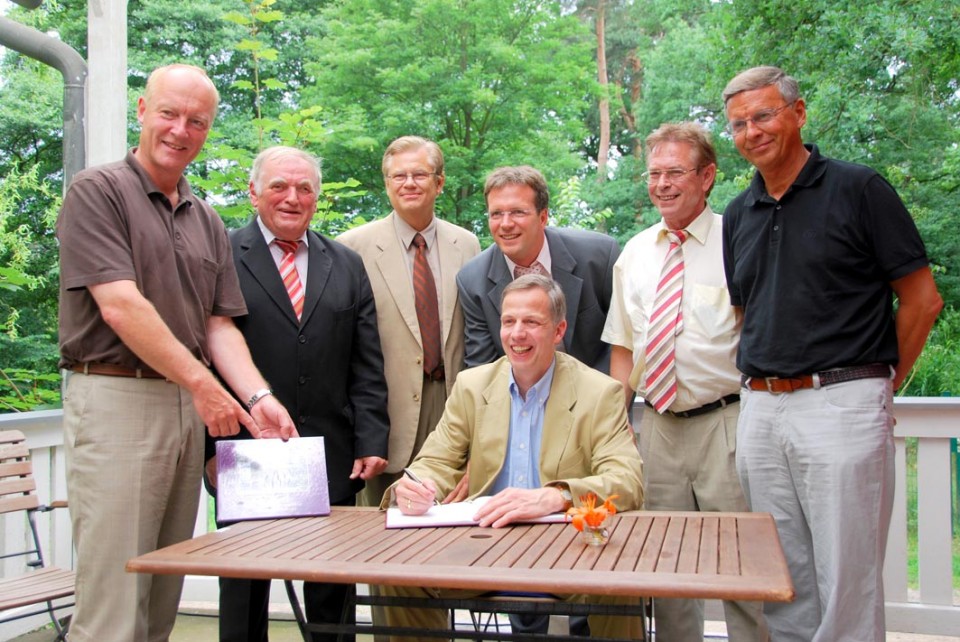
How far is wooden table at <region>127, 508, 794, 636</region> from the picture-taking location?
1861 mm

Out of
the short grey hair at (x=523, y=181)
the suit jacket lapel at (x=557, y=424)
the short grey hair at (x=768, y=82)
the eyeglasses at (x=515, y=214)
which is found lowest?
the suit jacket lapel at (x=557, y=424)

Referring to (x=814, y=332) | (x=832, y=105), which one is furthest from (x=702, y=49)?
(x=814, y=332)

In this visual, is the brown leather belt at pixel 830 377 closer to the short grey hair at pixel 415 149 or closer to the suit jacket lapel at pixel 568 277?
the suit jacket lapel at pixel 568 277

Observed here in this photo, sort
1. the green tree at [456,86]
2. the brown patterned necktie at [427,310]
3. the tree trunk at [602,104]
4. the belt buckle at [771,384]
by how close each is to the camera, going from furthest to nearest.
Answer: the tree trunk at [602,104] → the green tree at [456,86] → the brown patterned necktie at [427,310] → the belt buckle at [771,384]

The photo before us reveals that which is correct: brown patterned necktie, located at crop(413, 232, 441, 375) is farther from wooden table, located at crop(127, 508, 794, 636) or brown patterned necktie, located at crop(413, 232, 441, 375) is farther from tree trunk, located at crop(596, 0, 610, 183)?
tree trunk, located at crop(596, 0, 610, 183)

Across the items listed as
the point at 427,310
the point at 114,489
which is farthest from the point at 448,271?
the point at 114,489

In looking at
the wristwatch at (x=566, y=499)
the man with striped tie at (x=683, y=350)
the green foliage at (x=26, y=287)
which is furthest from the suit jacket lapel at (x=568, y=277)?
the green foliage at (x=26, y=287)

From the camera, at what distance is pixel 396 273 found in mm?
3449

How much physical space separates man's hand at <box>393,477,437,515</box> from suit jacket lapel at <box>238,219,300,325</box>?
2.55 ft

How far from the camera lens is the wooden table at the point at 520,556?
1.86 m

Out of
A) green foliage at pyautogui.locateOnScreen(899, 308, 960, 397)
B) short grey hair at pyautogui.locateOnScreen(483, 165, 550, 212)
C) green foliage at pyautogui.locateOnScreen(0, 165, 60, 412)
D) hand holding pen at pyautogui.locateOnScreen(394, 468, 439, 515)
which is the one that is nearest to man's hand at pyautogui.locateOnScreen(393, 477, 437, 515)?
hand holding pen at pyautogui.locateOnScreen(394, 468, 439, 515)

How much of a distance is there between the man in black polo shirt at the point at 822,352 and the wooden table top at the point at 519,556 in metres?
0.31

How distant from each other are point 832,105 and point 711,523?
7250 millimetres

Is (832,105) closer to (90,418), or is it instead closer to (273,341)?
(273,341)
